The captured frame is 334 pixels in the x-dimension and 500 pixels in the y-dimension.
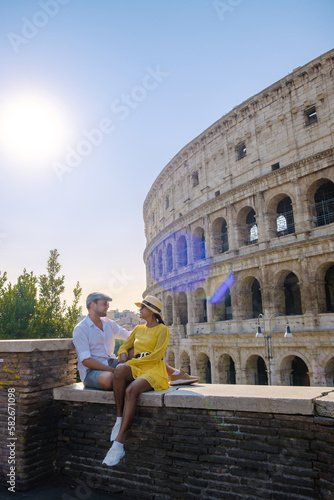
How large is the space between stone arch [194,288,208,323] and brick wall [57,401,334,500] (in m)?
18.9

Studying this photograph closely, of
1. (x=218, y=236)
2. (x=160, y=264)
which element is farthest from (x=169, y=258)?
(x=218, y=236)

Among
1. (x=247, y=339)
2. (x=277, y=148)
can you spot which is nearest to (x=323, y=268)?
(x=247, y=339)

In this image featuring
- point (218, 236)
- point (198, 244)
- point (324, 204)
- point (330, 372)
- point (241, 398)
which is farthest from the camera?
point (198, 244)

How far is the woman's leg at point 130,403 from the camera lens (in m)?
3.54

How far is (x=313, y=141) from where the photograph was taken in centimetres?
1698

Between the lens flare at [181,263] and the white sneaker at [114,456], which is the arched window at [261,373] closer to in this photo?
the lens flare at [181,263]

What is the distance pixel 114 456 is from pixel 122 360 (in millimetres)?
1105

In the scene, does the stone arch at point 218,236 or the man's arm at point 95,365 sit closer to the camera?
the man's arm at point 95,365

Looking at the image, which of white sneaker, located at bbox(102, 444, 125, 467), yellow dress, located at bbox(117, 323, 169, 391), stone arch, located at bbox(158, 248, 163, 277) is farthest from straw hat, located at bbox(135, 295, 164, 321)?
stone arch, located at bbox(158, 248, 163, 277)

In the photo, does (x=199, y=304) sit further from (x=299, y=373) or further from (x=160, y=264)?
(x=299, y=373)

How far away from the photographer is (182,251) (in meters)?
25.4

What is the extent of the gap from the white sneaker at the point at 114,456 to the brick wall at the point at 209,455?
0.25 meters

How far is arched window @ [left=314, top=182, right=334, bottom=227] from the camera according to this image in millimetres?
17219

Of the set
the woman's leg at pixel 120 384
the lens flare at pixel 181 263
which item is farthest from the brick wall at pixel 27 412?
the lens flare at pixel 181 263
